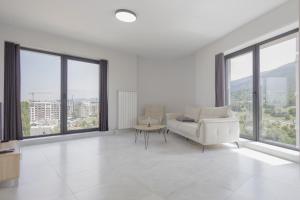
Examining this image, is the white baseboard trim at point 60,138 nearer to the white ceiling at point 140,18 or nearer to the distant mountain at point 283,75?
the white ceiling at point 140,18

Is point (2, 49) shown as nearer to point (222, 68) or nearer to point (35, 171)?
point (35, 171)

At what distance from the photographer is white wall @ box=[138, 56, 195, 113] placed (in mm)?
5457

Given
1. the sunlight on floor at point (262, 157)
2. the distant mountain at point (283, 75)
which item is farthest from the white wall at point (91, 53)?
the sunlight on floor at point (262, 157)

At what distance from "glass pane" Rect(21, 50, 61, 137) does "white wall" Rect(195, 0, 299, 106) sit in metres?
3.77

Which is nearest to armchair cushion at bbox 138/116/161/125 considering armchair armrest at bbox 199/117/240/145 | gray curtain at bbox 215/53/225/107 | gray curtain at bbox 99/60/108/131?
gray curtain at bbox 99/60/108/131

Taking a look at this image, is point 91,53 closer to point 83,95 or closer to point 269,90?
point 83,95

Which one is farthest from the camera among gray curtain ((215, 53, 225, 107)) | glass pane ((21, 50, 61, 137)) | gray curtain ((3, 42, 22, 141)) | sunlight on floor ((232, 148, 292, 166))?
gray curtain ((215, 53, 225, 107))

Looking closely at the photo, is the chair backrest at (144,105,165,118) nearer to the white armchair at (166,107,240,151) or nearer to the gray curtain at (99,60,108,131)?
the gray curtain at (99,60,108,131)

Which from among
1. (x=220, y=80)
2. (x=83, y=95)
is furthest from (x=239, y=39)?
(x=83, y=95)

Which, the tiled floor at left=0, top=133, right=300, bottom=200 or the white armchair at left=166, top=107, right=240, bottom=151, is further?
the white armchair at left=166, top=107, right=240, bottom=151

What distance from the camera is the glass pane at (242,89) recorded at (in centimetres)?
361

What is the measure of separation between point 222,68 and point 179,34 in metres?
1.33

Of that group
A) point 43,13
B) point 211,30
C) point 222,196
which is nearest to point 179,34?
point 211,30

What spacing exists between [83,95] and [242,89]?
390 centimetres
